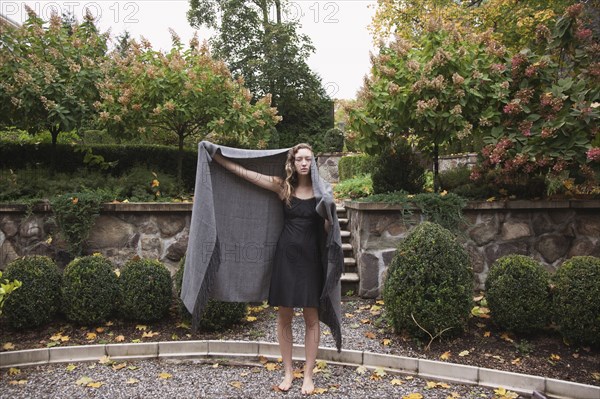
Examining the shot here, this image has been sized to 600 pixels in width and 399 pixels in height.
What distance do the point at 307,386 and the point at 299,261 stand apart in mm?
944

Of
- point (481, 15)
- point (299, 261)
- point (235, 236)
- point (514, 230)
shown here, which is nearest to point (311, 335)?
point (299, 261)

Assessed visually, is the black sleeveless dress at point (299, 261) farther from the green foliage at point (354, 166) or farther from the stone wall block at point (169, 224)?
the green foliage at point (354, 166)

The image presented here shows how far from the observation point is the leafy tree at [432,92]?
18.2 ft

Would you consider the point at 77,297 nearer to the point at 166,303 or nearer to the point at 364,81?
the point at 166,303

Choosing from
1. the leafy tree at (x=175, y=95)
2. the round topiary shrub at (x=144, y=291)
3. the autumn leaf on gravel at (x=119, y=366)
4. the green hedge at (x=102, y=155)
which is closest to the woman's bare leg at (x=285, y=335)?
the autumn leaf on gravel at (x=119, y=366)

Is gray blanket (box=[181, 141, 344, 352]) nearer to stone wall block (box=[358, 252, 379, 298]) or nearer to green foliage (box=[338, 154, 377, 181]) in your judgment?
stone wall block (box=[358, 252, 379, 298])

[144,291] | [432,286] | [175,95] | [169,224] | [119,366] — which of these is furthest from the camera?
[175,95]

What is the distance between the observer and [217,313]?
4.64 m

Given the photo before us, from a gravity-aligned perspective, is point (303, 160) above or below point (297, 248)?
above

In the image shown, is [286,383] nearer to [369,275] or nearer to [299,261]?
[299,261]

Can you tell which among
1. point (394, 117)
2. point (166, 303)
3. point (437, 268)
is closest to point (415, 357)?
point (437, 268)

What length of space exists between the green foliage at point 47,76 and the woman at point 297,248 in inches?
152

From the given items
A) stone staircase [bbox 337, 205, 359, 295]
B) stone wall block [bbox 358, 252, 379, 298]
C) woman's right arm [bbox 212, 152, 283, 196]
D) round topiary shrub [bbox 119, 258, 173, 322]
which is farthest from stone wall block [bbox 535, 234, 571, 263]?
round topiary shrub [bbox 119, 258, 173, 322]

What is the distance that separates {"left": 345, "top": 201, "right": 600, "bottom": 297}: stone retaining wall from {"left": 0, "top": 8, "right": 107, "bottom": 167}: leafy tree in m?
3.94
